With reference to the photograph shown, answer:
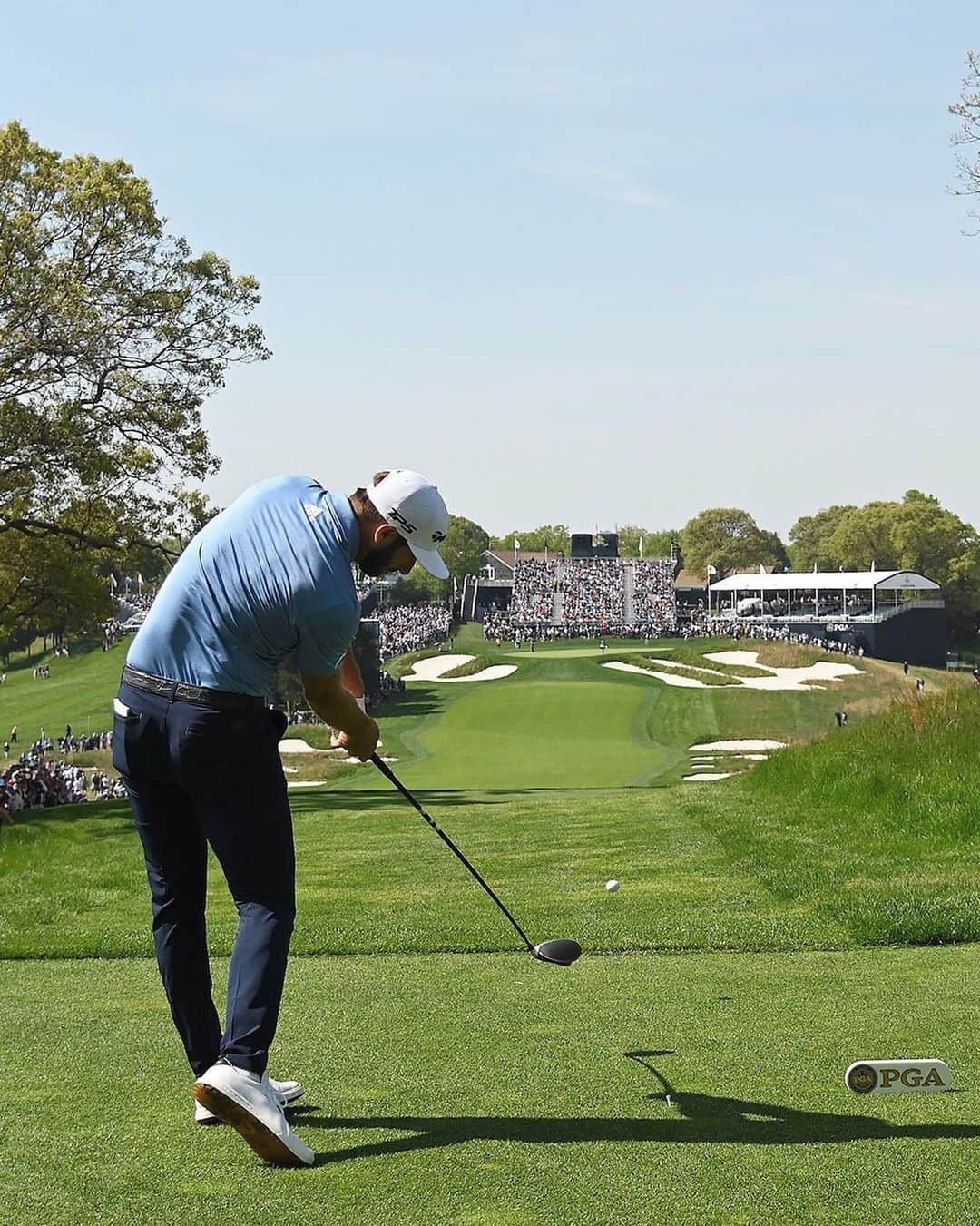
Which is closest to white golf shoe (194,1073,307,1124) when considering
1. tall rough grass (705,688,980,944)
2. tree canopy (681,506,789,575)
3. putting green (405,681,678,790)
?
tall rough grass (705,688,980,944)

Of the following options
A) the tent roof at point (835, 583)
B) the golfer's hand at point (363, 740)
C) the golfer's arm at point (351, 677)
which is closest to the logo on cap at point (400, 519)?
the golfer's hand at point (363, 740)

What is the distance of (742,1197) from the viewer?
11.6ft

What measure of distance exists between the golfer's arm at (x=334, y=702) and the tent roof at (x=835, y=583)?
102 meters

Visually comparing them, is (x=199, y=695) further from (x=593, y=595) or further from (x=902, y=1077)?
(x=593, y=595)

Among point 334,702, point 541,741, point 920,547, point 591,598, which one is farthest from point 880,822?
point 920,547

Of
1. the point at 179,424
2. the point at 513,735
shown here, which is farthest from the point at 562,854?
the point at 513,735

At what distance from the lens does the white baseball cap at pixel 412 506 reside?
4352 millimetres

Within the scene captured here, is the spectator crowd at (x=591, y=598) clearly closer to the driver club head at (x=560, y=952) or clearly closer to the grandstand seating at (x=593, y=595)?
the grandstand seating at (x=593, y=595)

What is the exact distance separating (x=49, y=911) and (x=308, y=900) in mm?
1773

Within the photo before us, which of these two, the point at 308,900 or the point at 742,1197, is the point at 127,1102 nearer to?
the point at 742,1197

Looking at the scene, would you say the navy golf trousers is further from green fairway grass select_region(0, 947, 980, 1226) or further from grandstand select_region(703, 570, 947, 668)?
grandstand select_region(703, 570, 947, 668)

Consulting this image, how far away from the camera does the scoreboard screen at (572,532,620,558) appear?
132m

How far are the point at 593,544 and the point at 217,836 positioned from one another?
130 m

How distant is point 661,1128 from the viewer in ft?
13.6
